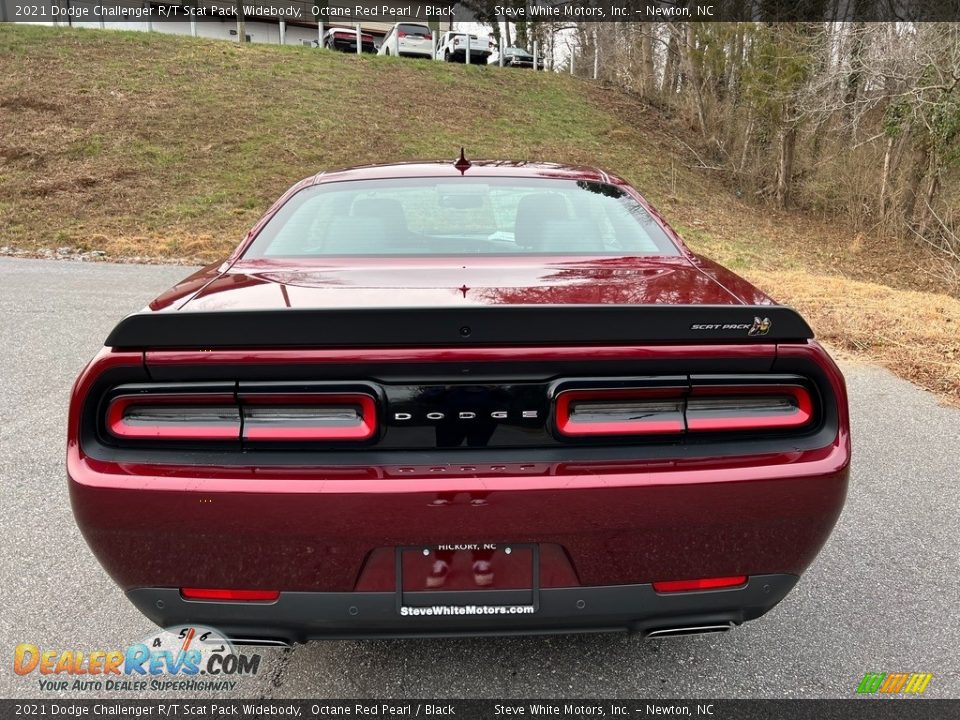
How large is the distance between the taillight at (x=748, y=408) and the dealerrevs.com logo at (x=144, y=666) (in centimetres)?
156

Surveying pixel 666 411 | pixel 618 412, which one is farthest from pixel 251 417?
pixel 666 411

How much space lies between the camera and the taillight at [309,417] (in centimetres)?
160

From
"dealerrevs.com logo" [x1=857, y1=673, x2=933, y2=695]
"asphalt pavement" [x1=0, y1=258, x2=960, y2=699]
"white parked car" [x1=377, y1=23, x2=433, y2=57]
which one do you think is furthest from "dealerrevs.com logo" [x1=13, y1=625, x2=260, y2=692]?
"white parked car" [x1=377, y1=23, x2=433, y2=57]

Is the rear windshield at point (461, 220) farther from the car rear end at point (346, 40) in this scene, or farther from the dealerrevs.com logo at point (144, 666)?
the car rear end at point (346, 40)

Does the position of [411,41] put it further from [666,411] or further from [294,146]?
[666,411]

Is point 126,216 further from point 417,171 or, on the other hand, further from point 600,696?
point 600,696

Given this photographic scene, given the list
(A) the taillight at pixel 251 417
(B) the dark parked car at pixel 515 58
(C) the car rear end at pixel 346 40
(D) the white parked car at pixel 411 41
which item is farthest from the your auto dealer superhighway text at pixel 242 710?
(B) the dark parked car at pixel 515 58

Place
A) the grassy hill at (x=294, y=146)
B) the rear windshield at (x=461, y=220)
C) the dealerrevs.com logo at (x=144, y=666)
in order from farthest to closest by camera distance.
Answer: the grassy hill at (x=294, y=146) < the rear windshield at (x=461, y=220) < the dealerrevs.com logo at (x=144, y=666)

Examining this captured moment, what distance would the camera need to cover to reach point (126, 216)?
527 inches

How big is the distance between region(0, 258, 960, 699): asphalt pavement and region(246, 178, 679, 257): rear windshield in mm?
1368

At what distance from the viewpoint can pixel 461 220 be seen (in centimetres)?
263

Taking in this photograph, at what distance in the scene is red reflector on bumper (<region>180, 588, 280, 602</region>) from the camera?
1.64 metres

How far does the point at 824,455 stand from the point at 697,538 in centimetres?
40

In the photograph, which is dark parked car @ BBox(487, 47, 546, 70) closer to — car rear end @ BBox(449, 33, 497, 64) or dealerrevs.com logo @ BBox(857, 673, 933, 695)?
car rear end @ BBox(449, 33, 497, 64)
